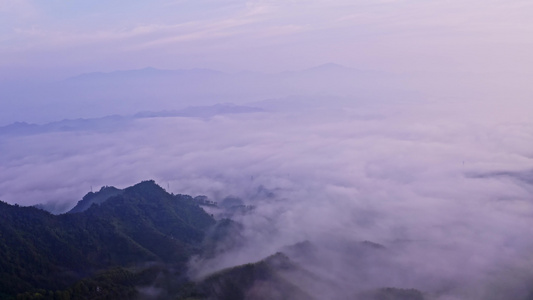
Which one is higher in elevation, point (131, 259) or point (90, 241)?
point (90, 241)

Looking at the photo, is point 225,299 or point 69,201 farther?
point 69,201

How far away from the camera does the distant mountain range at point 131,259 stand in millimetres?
70062

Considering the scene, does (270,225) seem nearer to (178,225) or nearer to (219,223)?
(219,223)

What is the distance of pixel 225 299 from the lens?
70.2 m

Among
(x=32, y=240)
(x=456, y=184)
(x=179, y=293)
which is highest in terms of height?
(x=32, y=240)

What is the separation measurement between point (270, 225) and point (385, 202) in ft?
186

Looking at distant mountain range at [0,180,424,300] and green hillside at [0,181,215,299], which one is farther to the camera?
green hillside at [0,181,215,299]

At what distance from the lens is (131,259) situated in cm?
8738

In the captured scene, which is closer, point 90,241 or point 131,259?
point 131,259

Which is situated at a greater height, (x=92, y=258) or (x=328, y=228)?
(x=92, y=258)

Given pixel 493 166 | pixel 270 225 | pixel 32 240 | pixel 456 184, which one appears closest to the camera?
pixel 32 240

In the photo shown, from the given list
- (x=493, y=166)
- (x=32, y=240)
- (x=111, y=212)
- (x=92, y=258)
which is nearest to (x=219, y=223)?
(x=111, y=212)

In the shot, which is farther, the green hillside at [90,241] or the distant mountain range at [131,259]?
the green hillside at [90,241]

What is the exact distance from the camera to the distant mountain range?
70062mm
